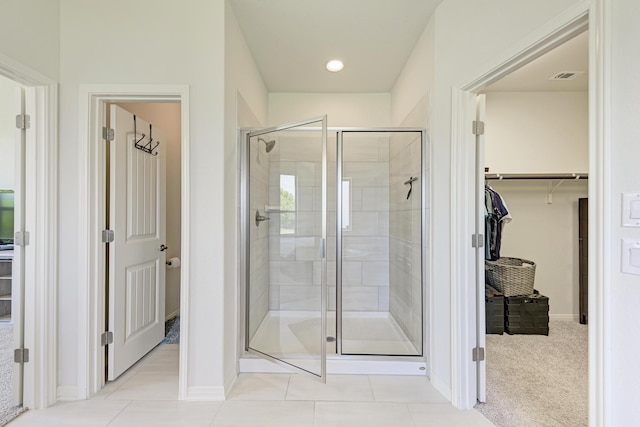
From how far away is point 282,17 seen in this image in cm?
250

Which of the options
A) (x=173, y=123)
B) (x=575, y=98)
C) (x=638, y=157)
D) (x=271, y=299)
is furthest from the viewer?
(x=173, y=123)

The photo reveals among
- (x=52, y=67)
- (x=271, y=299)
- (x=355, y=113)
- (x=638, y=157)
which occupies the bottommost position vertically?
(x=271, y=299)

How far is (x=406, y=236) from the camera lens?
10.2ft

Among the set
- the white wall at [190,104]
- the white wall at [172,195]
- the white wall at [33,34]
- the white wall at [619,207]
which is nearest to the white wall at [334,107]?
the white wall at [172,195]

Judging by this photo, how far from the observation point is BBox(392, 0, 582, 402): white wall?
180 cm

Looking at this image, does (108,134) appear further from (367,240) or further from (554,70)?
(554,70)

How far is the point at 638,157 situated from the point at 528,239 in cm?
306

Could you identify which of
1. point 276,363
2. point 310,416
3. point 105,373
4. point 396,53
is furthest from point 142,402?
point 396,53

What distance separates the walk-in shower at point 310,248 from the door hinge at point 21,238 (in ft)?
4.40

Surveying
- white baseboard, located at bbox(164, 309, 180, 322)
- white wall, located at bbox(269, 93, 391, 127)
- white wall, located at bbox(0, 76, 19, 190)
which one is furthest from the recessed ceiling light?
white wall, located at bbox(0, 76, 19, 190)

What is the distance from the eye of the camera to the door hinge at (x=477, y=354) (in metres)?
2.10

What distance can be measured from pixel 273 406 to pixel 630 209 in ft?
6.76

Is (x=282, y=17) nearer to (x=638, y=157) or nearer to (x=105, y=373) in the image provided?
(x=638, y=157)

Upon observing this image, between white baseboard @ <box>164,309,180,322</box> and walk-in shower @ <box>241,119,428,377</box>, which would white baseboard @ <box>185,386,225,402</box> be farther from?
white baseboard @ <box>164,309,180,322</box>
